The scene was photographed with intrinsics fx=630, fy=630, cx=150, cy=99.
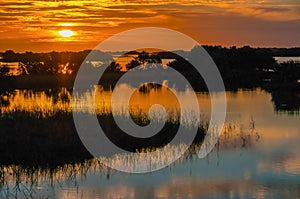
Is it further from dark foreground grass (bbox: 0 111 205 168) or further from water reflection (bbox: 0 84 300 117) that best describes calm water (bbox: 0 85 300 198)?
water reflection (bbox: 0 84 300 117)

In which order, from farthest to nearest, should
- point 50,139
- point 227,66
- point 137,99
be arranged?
1. point 227,66
2. point 137,99
3. point 50,139

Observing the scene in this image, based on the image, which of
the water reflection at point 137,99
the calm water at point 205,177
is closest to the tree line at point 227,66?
the water reflection at point 137,99

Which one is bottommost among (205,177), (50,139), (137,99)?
(205,177)

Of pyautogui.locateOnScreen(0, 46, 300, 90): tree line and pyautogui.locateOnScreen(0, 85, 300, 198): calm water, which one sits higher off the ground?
pyautogui.locateOnScreen(0, 46, 300, 90): tree line

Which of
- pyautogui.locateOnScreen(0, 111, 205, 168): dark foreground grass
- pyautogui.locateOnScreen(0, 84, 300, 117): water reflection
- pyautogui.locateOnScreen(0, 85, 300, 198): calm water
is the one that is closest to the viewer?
pyautogui.locateOnScreen(0, 85, 300, 198): calm water

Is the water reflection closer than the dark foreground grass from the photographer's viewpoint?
No

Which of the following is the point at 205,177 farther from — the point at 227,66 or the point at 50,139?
the point at 227,66

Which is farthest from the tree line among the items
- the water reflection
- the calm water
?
the calm water

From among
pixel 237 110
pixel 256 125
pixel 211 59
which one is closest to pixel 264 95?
pixel 237 110

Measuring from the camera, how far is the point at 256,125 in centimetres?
2252

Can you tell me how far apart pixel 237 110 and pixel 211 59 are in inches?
985

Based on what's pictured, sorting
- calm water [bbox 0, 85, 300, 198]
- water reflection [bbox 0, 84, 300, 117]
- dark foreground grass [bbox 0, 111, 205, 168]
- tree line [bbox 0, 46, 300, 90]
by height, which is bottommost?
calm water [bbox 0, 85, 300, 198]

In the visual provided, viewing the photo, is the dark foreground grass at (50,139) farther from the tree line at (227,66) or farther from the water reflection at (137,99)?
the tree line at (227,66)

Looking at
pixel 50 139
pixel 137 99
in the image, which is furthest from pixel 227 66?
pixel 50 139
